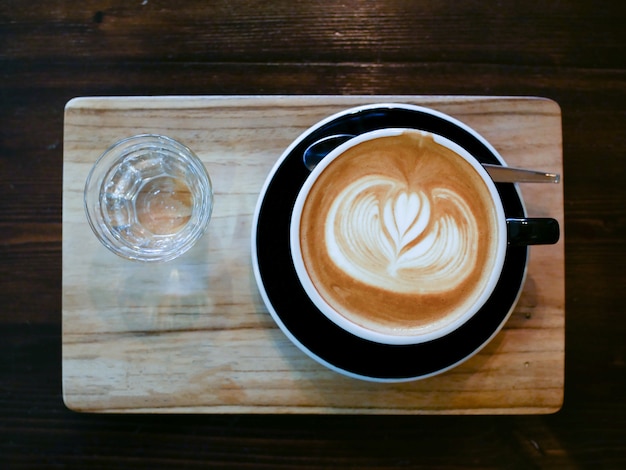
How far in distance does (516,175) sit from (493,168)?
40 mm

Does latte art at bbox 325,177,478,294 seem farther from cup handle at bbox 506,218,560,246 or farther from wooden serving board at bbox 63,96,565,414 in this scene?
wooden serving board at bbox 63,96,565,414

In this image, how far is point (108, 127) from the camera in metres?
0.85

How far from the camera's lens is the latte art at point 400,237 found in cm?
73

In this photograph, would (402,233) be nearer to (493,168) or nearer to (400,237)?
(400,237)

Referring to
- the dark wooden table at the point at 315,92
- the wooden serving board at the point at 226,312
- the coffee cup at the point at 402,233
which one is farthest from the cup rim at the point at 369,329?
the dark wooden table at the point at 315,92

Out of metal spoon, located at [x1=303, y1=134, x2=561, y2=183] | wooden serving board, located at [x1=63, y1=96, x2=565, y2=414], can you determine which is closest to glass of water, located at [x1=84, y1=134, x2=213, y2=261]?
wooden serving board, located at [x1=63, y1=96, x2=565, y2=414]

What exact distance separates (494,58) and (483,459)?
0.77 meters

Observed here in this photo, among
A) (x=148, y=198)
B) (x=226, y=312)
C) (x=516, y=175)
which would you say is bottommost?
(x=226, y=312)

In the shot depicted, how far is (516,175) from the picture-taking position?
31.3 inches

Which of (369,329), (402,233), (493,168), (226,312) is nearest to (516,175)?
(493,168)

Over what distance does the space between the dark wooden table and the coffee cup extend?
12.6 inches

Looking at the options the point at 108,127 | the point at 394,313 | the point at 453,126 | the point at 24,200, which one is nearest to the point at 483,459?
the point at 394,313

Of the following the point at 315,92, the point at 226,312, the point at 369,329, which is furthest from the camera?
the point at 315,92

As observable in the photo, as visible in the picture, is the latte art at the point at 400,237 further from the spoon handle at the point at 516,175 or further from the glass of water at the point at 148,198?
the glass of water at the point at 148,198
